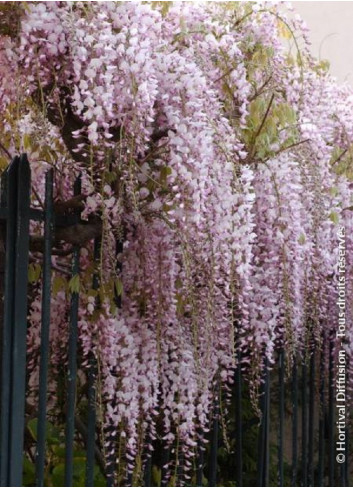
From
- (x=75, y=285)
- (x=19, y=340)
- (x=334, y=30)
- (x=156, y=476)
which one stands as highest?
(x=334, y=30)

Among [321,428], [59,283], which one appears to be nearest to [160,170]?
[59,283]

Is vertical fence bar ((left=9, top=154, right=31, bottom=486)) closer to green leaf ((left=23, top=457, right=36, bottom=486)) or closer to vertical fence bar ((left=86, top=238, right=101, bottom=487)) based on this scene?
vertical fence bar ((left=86, top=238, right=101, bottom=487))

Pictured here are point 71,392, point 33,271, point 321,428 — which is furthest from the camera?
point 321,428

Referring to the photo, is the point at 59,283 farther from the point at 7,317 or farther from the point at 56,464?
the point at 56,464

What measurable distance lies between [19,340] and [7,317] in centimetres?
8

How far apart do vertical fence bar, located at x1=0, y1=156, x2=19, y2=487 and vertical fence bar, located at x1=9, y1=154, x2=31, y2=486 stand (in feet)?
0.04

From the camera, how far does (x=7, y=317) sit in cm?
251

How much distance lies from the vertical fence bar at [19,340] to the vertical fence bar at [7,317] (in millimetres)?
11

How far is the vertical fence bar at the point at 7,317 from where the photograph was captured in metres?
2.50

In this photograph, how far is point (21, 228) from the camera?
8.33 ft

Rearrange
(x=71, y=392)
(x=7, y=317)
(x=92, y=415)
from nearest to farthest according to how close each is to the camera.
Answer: (x=7, y=317)
(x=71, y=392)
(x=92, y=415)

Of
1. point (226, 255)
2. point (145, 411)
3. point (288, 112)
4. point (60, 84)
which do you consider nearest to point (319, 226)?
point (288, 112)

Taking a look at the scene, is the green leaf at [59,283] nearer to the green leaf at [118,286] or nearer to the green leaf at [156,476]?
the green leaf at [118,286]

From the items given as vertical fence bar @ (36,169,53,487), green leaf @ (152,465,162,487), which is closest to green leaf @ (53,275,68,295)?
vertical fence bar @ (36,169,53,487)
